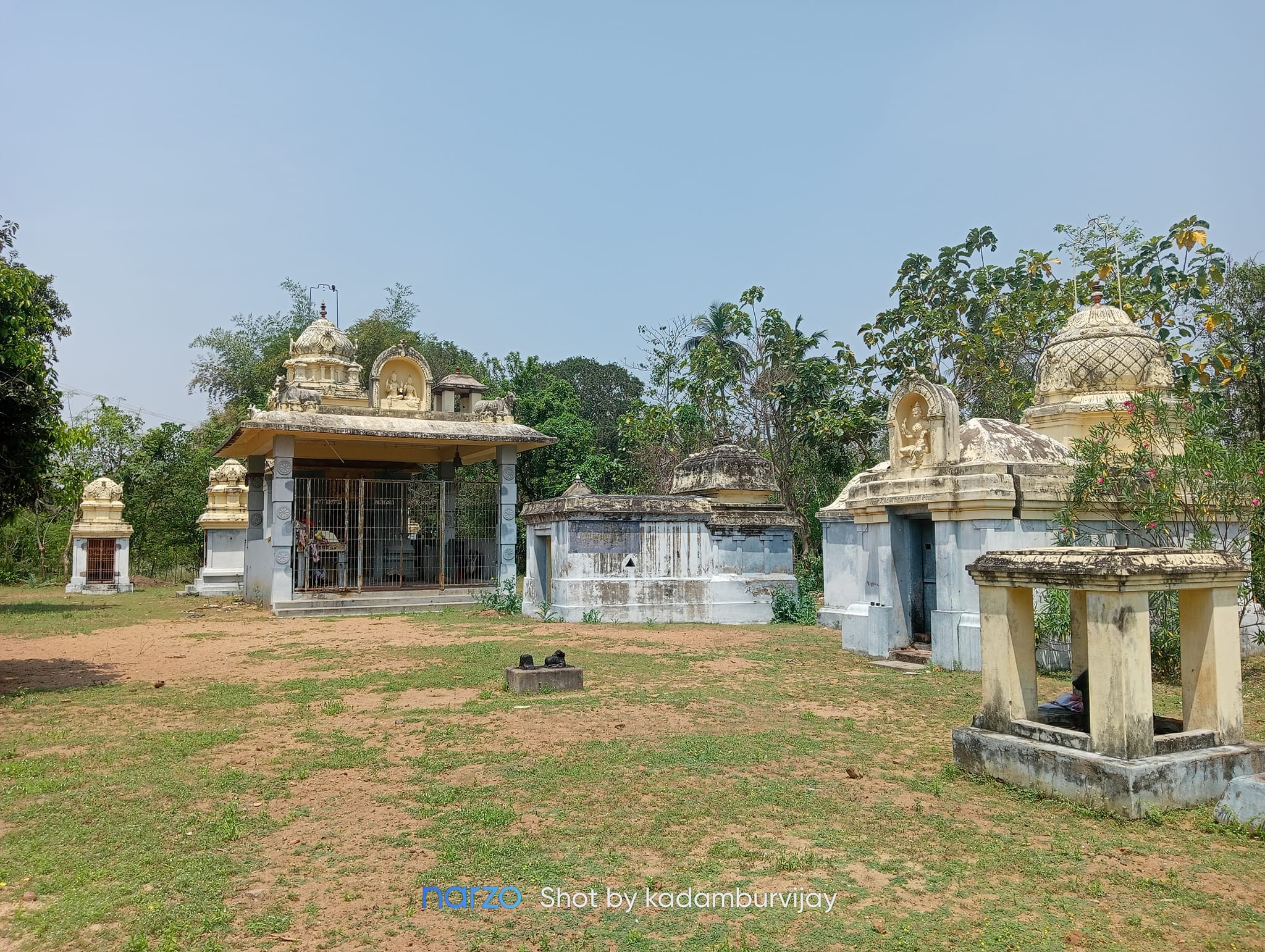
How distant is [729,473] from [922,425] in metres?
5.63

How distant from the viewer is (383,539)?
2088 centimetres

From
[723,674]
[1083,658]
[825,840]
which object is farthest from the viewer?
[723,674]

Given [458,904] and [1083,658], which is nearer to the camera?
[458,904]

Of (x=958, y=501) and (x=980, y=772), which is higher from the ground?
(x=958, y=501)

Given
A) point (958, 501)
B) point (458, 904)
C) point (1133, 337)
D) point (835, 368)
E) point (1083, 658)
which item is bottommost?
→ point (458, 904)

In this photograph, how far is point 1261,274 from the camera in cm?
1933

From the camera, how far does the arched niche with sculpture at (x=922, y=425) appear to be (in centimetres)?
1081

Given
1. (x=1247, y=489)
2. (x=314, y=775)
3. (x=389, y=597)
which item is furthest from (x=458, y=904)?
(x=389, y=597)

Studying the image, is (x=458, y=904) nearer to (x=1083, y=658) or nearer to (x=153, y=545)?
(x=1083, y=658)

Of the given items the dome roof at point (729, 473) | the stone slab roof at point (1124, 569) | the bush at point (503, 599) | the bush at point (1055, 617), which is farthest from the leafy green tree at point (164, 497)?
the stone slab roof at point (1124, 569)

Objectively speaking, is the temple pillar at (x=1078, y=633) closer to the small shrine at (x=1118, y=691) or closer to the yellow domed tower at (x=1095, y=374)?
the small shrine at (x=1118, y=691)

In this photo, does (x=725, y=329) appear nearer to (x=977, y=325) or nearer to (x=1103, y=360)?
(x=977, y=325)

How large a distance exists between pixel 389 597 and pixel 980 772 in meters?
14.0

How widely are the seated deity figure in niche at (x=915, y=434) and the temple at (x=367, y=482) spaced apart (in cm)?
956
